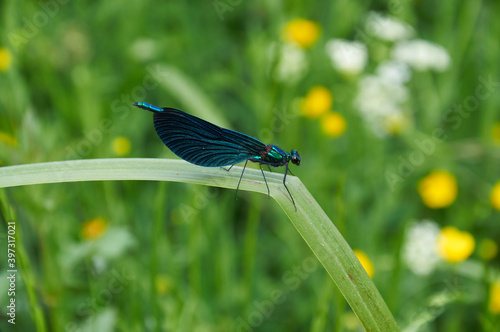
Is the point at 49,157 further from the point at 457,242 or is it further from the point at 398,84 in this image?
the point at 398,84

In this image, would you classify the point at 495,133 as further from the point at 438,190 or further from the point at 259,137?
the point at 259,137

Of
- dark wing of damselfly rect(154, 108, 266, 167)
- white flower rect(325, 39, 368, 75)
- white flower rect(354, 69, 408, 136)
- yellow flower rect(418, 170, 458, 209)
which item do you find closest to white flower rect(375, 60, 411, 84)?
white flower rect(354, 69, 408, 136)

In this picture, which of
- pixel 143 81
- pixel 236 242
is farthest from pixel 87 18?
pixel 236 242

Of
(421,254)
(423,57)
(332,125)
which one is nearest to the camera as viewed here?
(421,254)

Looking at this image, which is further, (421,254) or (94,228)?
(421,254)

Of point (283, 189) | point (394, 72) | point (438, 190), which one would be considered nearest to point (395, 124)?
point (394, 72)

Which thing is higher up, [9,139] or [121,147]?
[9,139]
